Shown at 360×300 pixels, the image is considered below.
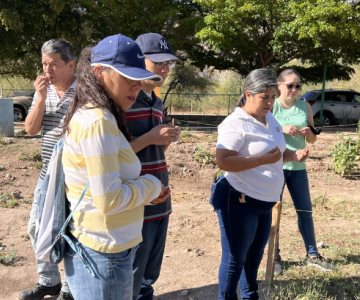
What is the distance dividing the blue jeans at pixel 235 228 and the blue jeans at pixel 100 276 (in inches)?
41.7

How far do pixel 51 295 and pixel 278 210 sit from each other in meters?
1.72

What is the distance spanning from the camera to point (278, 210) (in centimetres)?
332

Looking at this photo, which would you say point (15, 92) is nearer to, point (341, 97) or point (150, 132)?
point (341, 97)

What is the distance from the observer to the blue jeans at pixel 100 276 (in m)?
1.77

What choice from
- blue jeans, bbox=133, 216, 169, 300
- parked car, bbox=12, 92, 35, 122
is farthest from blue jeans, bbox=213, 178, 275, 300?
parked car, bbox=12, 92, 35, 122

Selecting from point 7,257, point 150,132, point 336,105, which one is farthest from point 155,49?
point 336,105

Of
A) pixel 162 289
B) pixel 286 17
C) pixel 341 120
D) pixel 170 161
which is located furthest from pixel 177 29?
pixel 162 289

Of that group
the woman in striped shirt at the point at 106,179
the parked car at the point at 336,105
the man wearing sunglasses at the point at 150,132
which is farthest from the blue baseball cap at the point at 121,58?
the parked car at the point at 336,105

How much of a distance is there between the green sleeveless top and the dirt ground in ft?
3.08

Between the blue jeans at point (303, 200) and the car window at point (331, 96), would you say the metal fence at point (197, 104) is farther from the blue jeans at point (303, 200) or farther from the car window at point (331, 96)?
the blue jeans at point (303, 200)

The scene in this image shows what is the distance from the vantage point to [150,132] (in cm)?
231

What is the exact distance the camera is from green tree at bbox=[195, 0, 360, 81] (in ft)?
49.0

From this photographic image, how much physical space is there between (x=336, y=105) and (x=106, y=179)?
16.9 m

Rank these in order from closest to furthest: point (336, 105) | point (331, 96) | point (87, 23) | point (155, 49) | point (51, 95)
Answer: point (155, 49)
point (51, 95)
point (87, 23)
point (336, 105)
point (331, 96)
